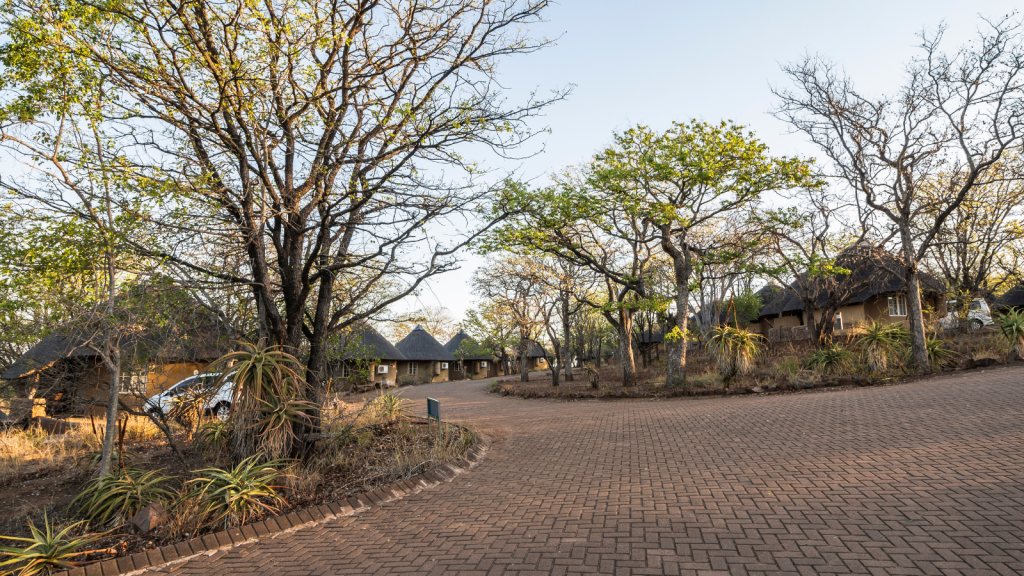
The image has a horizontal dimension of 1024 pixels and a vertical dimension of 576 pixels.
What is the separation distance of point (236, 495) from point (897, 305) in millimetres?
32549

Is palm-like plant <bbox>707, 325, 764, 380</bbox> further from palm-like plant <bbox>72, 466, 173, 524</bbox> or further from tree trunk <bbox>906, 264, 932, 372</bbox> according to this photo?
palm-like plant <bbox>72, 466, 173, 524</bbox>

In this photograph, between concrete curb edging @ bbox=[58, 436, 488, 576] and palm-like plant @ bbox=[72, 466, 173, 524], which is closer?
concrete curb edging @ bbox=[58, 436, 488, 576]

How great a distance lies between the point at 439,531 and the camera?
5184mm

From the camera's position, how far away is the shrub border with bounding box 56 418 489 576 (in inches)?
191

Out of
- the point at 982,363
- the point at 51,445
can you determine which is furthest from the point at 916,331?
the point at 51,445

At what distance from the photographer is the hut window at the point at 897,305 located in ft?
88.3

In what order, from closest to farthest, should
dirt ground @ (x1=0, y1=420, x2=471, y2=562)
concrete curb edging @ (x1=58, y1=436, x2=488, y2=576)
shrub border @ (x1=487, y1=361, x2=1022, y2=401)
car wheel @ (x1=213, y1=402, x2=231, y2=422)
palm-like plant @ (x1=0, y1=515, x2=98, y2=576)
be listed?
palm-like plant @ (x1=0, y1=515, x2=98, y2=576)
concrete curb edging @ (x1=58, y1=436, x2=488, y2=576)
dirt ground @ (x1=0, y1=420, x2=471, y2=562)
car wheel @ (x1=213, y1=402, x2=231, y2=422)
shrub border @ (x1=487, y1=361, x2=1022, y2=401)

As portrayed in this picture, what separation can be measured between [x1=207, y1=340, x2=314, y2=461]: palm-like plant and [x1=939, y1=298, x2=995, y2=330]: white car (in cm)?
2257

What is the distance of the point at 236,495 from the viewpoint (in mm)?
5672

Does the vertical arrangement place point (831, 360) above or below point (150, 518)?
above

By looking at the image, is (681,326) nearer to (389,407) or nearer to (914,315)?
(914,315)

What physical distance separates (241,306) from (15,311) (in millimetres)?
2831

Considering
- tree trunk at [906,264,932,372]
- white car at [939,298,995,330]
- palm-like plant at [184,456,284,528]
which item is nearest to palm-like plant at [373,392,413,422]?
palm-like plant at [184,456,284,528]

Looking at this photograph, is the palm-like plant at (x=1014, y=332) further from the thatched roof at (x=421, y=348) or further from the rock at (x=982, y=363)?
the thatched roof at (x=421, y=348)
